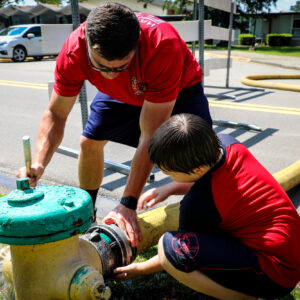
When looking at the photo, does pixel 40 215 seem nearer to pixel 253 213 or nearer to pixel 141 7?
pixel 253 213

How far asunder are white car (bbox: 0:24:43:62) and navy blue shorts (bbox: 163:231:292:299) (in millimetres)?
16177

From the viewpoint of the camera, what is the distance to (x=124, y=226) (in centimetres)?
212

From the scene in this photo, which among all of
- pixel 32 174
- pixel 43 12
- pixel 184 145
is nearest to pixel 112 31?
pixel 184 145

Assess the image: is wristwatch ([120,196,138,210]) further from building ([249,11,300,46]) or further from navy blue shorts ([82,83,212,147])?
building ([249,11,300,46])

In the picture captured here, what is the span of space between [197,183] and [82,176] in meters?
1.22

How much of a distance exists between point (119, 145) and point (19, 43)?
→ 13356mm

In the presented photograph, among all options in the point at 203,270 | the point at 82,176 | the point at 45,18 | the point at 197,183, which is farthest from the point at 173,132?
the point at 45,18

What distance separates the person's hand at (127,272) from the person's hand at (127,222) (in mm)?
120

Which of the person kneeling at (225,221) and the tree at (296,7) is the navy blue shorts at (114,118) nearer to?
the person kneeling at (225,221)

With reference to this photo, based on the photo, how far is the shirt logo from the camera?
5.80 ft

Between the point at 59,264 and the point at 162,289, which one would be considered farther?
the point at 162,289

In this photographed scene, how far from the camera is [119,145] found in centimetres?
498

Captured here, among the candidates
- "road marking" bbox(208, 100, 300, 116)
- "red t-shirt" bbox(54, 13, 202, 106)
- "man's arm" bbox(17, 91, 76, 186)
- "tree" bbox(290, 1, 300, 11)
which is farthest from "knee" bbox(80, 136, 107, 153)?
"tree" bbox(290, 1, 300, 11)

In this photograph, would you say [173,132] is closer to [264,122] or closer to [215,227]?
[215,227]
